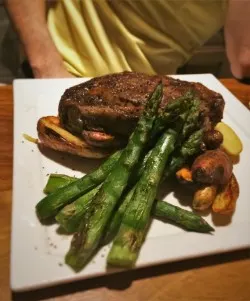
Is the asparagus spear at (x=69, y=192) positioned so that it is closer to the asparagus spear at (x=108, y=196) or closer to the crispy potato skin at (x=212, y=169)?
the asparagus spear at (x=108, y=196)

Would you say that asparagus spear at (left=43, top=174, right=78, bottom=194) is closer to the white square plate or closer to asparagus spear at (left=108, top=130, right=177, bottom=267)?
the white square plate

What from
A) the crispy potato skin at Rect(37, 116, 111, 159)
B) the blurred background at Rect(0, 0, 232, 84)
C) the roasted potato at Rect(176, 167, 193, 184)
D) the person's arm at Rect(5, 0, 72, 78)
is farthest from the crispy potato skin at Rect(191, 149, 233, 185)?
the blurred background at Rect(0, 0, 232, 84)

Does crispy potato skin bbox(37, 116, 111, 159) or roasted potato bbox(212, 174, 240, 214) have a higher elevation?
roasted potato bbox(212, 174, 240, 214)

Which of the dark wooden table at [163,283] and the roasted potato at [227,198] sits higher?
the roasted potato at [227,198]

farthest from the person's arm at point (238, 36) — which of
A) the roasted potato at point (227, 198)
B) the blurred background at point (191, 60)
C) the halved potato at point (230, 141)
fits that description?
the roasted potato at point (227, 198)

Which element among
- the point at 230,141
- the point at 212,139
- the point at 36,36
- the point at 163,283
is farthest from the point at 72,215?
the point at 36,36

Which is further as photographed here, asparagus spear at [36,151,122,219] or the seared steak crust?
the seared steak crust
